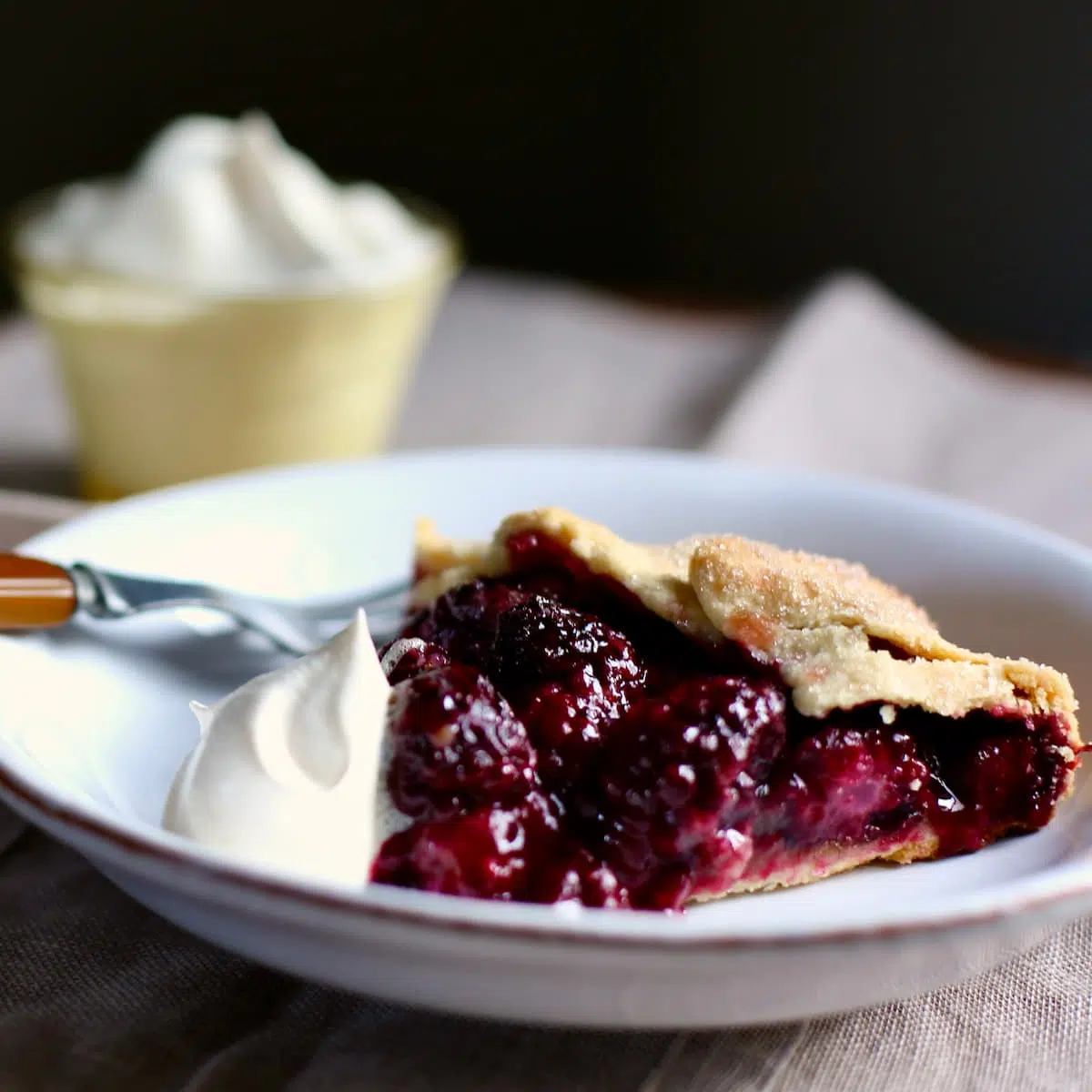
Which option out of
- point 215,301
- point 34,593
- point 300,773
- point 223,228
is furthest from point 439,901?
point 223,228

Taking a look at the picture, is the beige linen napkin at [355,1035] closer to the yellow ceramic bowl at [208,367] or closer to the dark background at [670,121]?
the yellow ceramic bowl at [208,367]

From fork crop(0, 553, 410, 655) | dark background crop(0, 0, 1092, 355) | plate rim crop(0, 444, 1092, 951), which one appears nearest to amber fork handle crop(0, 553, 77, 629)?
fork crop(0, 553, 410, 655)

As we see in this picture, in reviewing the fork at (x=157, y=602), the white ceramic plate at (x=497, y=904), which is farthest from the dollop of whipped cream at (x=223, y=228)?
the fork at (x=157, y=602)

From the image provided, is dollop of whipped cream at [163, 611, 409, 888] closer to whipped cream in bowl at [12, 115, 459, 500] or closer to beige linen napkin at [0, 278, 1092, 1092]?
beige linen napkin at [0, 278, 1092, 1092]

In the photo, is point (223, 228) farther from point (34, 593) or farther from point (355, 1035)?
point (355, 1035)

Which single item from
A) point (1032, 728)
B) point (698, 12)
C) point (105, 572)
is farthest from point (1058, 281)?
point (105, 572)

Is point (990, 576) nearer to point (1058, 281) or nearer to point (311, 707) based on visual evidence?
point (311, 707)
